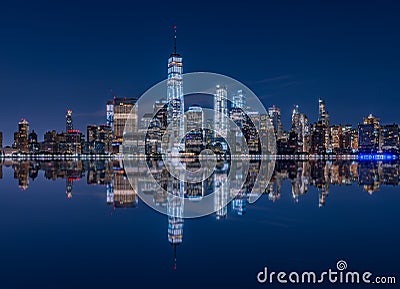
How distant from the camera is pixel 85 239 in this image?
744 centimetres

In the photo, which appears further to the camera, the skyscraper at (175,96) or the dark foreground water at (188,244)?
the skyscraper at (175,96)

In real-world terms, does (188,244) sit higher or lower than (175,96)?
lower

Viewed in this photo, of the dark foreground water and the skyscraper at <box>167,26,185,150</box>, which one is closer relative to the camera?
the dark foreground water

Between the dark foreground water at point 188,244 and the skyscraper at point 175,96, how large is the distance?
70463 millimetres

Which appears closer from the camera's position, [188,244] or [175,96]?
[188,244]

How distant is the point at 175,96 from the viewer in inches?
3260

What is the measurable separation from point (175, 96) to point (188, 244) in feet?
252

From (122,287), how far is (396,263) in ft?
12.5

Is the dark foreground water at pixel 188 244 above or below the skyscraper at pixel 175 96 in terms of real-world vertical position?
below

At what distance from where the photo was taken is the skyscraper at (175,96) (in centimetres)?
8538

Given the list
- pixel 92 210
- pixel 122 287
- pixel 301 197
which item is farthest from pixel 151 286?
pixel 301 197

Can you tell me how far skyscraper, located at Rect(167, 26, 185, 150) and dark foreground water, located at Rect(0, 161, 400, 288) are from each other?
70.5m

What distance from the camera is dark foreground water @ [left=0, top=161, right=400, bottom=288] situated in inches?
213

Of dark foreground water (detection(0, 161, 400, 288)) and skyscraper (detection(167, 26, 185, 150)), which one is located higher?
skyscraper (detection(167, 26, 185, 150))
